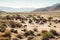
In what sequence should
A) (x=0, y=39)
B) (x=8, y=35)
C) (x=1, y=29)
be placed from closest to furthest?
(x=0, y=39), (x=8, y=35), (x=1, y=29)

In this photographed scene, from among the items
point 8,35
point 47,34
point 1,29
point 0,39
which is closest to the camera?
point 0,39

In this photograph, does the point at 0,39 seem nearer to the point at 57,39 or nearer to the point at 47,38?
the point at 47,38

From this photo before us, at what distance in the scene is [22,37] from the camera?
22.8 m

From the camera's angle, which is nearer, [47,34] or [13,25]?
[47,34]

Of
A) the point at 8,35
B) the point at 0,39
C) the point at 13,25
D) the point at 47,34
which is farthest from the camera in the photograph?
the point at 13,25

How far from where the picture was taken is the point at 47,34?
2181 centimetres

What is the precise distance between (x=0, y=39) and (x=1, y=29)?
642 centimetres

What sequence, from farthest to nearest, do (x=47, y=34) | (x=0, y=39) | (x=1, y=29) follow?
1. (x=1, y=29)
2. (x=47, y=34)
3. (x=0, y=39)

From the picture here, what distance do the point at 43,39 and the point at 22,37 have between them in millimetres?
3052

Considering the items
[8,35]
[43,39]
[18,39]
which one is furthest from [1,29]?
[43,39]

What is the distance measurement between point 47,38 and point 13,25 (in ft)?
44.3

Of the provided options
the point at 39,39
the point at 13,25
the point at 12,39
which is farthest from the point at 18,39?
the point at 13,25

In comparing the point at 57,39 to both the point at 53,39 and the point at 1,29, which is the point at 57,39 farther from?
the point at 1,29

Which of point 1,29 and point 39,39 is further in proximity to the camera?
point 1,29
